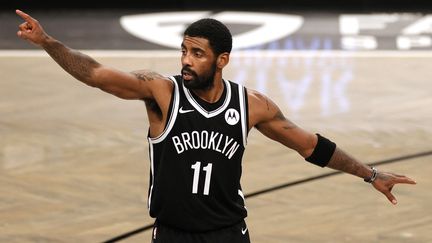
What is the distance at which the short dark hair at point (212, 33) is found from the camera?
15.4 feet

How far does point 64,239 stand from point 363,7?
711 cm

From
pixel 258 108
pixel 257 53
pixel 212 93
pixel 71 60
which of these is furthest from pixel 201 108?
pixel 257 53

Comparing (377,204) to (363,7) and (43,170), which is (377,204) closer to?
(43,170)

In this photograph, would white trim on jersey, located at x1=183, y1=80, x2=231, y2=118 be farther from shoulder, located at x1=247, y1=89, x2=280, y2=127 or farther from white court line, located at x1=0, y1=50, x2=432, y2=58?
white court line, located at x1=0, y1=50, x2=432, y2=58

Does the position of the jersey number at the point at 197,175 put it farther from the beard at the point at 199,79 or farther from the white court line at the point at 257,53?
the white court line at the point at 257,53

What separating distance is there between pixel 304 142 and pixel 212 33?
2.92 feet

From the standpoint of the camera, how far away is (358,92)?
10.3m

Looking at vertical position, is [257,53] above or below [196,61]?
below

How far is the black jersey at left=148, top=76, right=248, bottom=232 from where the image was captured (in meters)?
4.76

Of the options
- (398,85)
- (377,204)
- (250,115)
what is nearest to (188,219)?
(250,115)

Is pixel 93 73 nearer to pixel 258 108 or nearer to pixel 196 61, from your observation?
pixel 196 61

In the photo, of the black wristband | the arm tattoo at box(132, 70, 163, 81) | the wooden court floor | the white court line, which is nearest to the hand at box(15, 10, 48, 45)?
the arm tattoo at box(132, 70, 163, 81)

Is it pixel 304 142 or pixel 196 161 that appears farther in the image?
pixel 304 142

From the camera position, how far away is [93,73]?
464 centimetres
